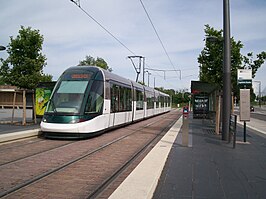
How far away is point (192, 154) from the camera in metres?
8.98

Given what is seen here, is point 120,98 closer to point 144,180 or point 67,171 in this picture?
point 67,171

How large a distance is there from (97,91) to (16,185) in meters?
7.54

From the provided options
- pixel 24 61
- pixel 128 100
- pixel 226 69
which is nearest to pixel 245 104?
pixel 226 69

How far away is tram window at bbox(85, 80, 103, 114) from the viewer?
40.5 feet

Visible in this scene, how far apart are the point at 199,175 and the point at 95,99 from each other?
7196mm

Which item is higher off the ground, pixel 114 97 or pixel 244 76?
pixel 244 76

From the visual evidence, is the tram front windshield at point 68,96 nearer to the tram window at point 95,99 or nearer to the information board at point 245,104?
the tram window at point 95,99

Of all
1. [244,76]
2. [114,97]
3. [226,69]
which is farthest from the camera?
[114,97]

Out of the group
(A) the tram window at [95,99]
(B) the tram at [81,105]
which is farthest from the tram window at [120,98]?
(A) the tram window at [95,99]

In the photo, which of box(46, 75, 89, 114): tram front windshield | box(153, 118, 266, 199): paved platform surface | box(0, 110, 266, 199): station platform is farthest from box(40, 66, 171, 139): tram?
box(153, 118, 266, 199): paved platform surface

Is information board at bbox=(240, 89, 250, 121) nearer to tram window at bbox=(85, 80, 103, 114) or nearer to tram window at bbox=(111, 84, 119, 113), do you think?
tram window at bbox=(85, 80, 103, 114)

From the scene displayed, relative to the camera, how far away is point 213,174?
6.55 meters

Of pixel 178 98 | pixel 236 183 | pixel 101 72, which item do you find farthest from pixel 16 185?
pixel 178 98

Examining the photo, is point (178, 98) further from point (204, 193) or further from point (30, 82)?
point (204, 193)
